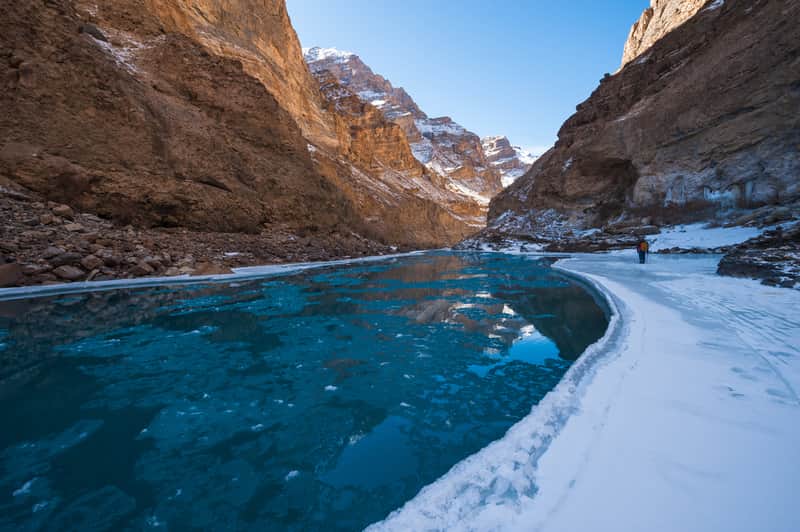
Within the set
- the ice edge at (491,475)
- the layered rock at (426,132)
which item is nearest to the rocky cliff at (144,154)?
the ice edge at (491,475)

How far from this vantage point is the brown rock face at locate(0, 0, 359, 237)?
1121cm

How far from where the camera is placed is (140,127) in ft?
45.9

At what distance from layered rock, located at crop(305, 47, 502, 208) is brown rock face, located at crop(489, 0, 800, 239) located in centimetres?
7263

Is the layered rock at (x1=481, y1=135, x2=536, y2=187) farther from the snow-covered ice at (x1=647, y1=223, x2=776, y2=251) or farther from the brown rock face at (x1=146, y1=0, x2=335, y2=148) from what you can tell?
the snow-covered ice at (x1=647, y1=223, x2=776, y2=251)

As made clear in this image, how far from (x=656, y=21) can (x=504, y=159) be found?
13456 cm

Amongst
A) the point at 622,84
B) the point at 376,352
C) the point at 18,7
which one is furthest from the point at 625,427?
the point at 622,84

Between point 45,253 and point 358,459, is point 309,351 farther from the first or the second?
point 45,253

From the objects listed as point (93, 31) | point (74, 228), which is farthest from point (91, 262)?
point (93, 31)

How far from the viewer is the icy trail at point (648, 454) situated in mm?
1271

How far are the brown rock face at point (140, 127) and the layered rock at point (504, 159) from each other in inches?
5657

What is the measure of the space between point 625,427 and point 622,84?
139 ft

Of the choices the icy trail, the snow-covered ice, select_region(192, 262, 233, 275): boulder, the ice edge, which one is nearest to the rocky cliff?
select_region(192, 262, 233, 275): boulder

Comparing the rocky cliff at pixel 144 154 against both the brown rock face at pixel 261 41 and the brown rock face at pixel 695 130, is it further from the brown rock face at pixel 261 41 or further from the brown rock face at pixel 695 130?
the brown rock face at pixel 695 130

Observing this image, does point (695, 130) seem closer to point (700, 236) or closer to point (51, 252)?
point (700, 236)
